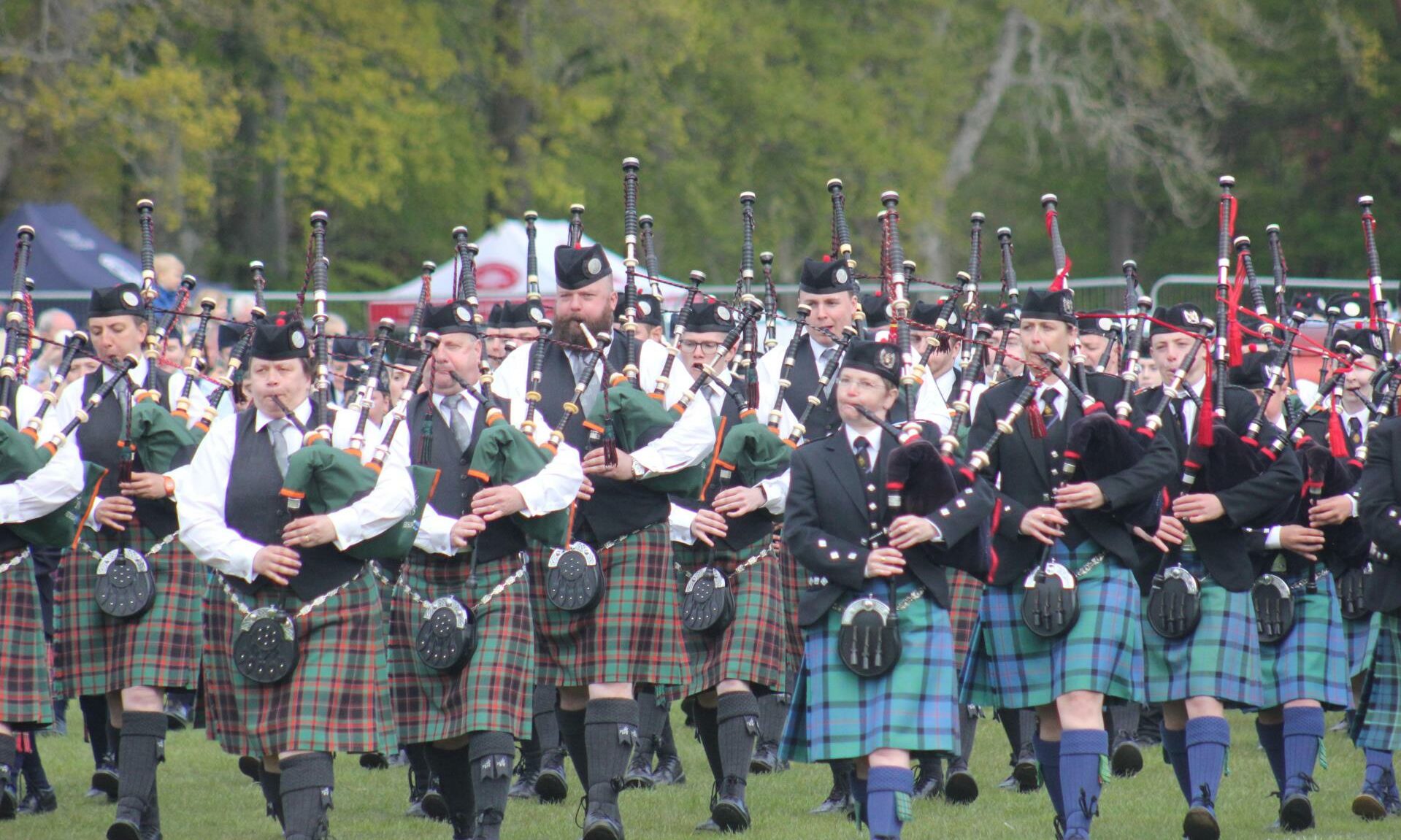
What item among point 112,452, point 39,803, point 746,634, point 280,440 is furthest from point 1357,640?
point 39,803

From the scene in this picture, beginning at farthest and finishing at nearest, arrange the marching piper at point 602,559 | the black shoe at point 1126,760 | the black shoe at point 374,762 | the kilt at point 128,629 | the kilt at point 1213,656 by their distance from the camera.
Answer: the black shoe at point 374,762 < the black shoe at point 1126,760 < the kilt at point 128,629 < the marching piper at point 602,559 < the kilt at point 1213,656

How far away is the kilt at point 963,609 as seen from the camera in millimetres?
7234

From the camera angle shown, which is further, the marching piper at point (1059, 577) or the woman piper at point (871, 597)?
the marching piper at point (1059, 577)

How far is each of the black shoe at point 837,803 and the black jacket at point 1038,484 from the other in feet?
3.97

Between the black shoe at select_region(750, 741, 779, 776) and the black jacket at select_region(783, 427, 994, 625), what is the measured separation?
2.25 m

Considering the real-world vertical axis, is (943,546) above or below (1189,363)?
below

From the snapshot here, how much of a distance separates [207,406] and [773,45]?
55.3ft

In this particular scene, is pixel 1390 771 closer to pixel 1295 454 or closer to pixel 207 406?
pixel 1295 454

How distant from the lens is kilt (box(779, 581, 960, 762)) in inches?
207

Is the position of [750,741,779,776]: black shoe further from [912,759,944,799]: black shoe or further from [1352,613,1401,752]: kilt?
[1352,613,1401,752]: kilt

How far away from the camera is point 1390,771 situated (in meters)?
6.57

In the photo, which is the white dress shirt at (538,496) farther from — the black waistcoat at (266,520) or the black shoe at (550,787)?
the black shoe at (550,787)

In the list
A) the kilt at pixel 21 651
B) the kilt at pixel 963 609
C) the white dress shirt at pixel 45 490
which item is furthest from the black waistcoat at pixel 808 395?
the kilt at pixel 21 651

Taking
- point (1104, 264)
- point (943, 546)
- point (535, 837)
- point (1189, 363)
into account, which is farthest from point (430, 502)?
point (1104, 264)
